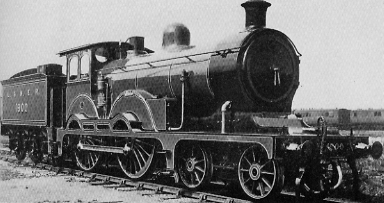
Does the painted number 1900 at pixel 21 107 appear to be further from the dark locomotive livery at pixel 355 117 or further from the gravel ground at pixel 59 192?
the dark locomotive livery at pixel 355 117

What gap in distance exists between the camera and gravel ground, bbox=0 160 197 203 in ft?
26.8

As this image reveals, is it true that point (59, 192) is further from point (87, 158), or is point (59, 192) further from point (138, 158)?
point (87, 158)

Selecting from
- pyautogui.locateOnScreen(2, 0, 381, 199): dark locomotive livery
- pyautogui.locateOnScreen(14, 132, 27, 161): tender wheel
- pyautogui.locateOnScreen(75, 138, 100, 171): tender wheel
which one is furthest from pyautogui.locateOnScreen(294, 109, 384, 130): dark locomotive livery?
pyautogui.locateOnScreen(2, 0, 381, 199): dark locomotive livery

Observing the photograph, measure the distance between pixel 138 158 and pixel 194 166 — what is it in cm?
189

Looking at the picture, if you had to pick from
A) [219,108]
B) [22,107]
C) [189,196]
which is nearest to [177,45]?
[219,108]

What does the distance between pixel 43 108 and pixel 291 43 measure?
807 cm

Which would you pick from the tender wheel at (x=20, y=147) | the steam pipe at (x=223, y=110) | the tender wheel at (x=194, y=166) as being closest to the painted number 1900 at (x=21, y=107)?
the tender wheel at (x=20, y=147)

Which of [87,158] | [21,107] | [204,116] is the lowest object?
[87,158]

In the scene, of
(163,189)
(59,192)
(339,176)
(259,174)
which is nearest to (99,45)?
(59,192)

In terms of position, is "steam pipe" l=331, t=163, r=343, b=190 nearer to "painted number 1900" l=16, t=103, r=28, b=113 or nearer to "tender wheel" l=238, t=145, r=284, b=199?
"tender wheel" l=238, t=145, r=284, b=199

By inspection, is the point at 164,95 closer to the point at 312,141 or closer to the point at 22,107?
the point at 312,141

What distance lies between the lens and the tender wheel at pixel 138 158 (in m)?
9.77

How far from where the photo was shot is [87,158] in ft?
39.5

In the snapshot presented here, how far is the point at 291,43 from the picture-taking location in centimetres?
877
